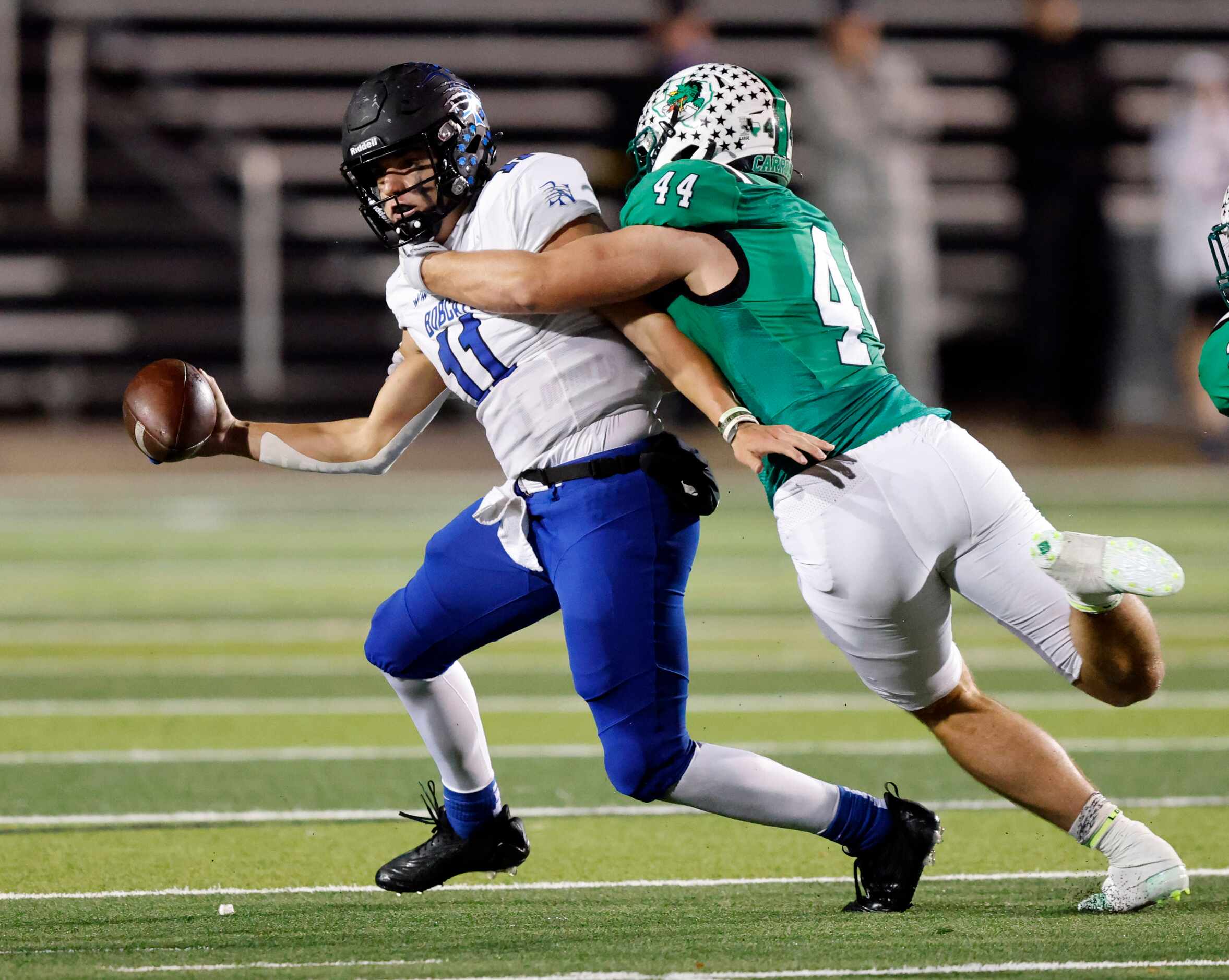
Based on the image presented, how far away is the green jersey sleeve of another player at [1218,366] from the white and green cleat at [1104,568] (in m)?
0.35

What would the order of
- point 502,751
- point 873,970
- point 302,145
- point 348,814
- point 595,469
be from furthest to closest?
point 302,145
point 502,751
point 348,814
point 595,469
point 873,970

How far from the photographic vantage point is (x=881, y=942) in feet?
11.8

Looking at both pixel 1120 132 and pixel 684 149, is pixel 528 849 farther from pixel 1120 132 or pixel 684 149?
pixel 1120 132

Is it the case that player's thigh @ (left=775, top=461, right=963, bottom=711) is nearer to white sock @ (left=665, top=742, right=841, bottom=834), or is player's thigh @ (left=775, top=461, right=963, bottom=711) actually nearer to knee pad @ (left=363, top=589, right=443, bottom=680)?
white sock @ (left=665, top=742, right=841, bottom=834)

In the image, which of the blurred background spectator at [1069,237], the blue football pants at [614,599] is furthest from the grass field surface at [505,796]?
the blurred background spectator at [1069,237]

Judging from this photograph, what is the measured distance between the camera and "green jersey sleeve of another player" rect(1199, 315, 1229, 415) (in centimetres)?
372

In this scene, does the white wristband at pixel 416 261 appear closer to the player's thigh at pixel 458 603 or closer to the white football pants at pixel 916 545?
the player's thigh at pixel 458 603

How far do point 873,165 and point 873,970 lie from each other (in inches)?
399

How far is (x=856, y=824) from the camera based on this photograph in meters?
3.96

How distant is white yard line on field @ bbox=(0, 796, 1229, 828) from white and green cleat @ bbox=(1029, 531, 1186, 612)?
166cm

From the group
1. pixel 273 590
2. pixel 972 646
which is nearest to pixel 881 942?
pixel 972 646

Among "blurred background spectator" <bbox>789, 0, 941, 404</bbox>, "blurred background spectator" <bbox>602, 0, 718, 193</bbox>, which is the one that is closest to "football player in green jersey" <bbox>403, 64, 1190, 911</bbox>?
"blurred background spectator" <bbox>789, 0, 941, 404</bbox>

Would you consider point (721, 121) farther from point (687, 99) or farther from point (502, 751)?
point (502, 751)

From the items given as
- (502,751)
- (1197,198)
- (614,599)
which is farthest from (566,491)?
(1197,198)
